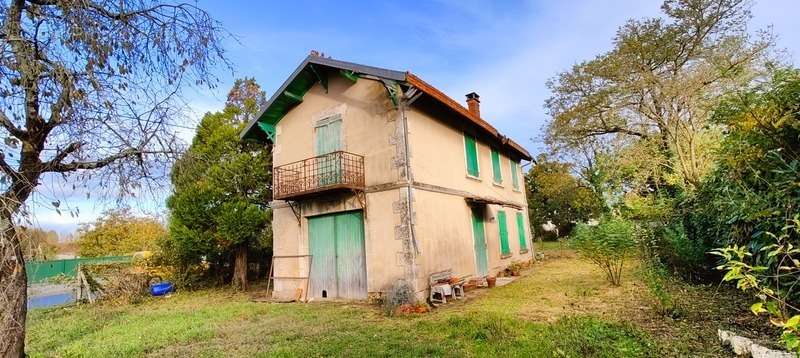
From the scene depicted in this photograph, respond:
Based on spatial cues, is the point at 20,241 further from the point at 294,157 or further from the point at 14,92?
the point at 294,157

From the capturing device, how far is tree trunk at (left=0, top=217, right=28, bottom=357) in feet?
10.1

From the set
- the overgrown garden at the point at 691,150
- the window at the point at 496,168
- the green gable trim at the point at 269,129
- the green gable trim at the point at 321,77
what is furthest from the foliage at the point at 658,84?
the green gable trim at the point at 269,129

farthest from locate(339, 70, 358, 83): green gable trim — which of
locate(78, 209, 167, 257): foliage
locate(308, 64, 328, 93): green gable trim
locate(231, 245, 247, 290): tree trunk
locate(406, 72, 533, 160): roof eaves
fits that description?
locate(78, 209, 167, 257): foliage

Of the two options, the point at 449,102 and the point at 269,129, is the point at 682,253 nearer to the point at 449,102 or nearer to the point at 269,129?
the point at 449,102

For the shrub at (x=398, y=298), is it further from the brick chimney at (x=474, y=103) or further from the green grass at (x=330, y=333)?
the brick chimney at (x=474, y=103)

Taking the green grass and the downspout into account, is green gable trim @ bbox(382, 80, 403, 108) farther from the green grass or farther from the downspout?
the green grass

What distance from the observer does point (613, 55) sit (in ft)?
56.1

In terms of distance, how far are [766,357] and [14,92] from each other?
6.85 meters

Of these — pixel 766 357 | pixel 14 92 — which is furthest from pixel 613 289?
pixel 14 92

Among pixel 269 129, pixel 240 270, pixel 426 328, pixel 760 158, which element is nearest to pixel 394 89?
pixel 269 129

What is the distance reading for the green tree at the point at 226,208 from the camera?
12.3 m

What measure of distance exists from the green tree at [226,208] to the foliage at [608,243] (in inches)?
381

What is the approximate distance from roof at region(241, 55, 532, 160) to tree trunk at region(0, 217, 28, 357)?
22.4 ft

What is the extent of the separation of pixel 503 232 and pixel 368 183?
624 cm
